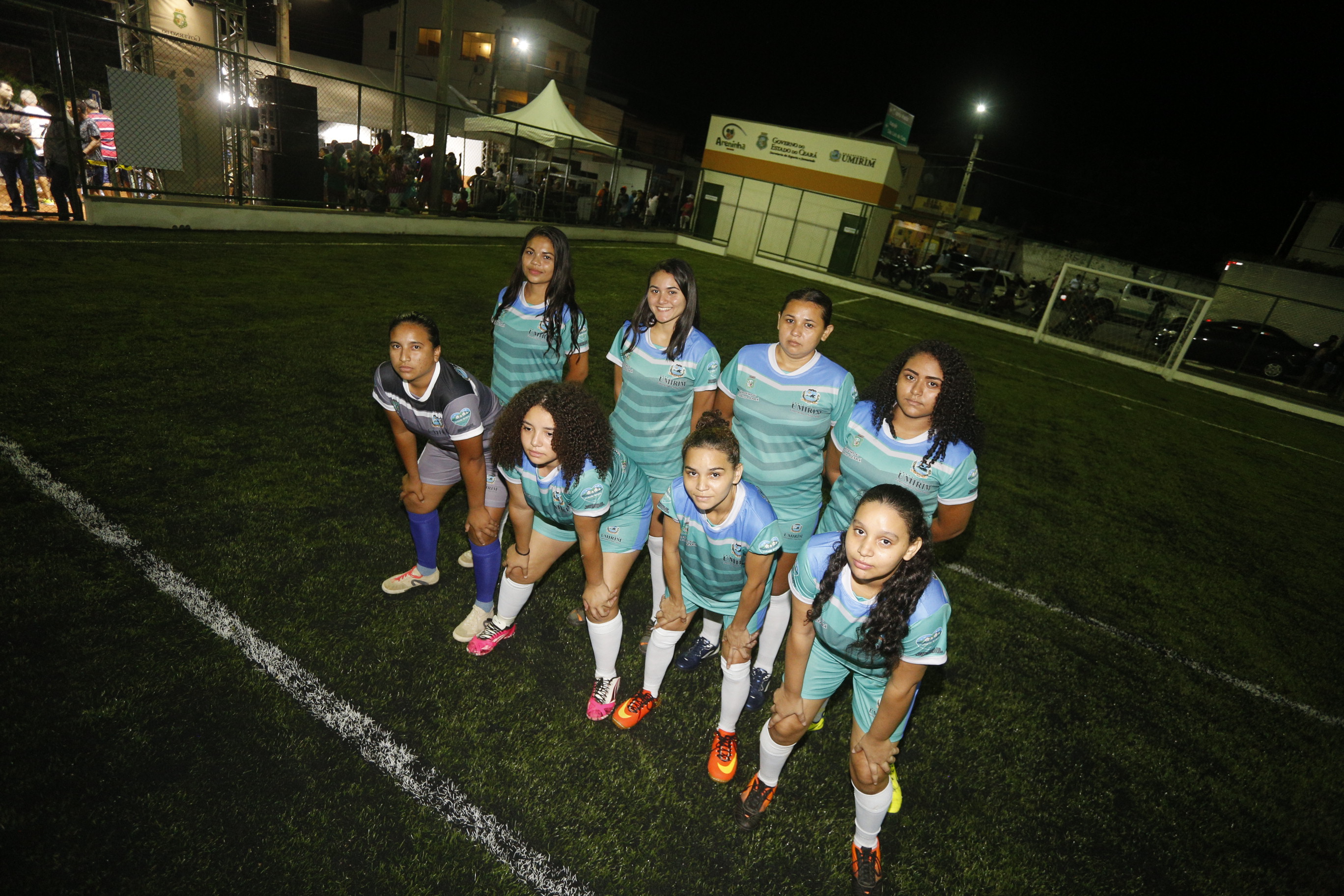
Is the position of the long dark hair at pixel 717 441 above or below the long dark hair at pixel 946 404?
below

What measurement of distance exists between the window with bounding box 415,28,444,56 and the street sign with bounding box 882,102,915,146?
94.0 feet

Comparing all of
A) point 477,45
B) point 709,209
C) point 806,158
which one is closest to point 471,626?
point 709,209

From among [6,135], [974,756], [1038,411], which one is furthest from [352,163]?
[974,756]

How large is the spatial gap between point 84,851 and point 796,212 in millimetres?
26914

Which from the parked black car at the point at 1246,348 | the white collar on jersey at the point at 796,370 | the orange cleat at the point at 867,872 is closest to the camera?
the orange cleat at the point at 867,872

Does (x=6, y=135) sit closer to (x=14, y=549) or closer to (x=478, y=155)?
(x=14, y=549)

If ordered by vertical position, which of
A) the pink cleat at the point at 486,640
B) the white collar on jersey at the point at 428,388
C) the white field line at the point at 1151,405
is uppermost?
the white collar on jersey at the point at 428,388

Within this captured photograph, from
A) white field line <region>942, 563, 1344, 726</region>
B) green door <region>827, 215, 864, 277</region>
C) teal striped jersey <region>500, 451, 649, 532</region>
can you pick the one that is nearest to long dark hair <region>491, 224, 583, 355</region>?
teal striped jersey <region>500, 451, 649, 532</region>

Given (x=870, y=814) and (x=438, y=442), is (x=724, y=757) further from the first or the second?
(x=438, y=442)

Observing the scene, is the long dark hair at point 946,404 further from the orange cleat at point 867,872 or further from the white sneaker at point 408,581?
the white sneaker at point 408,581

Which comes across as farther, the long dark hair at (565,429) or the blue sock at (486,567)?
the blue sock at (486,567)

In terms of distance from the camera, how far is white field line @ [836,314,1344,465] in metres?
11.5

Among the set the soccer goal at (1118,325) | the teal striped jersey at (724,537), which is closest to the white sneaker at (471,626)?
the teal striped jersey at (724,537)

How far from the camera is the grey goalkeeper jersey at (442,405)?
291 cm
